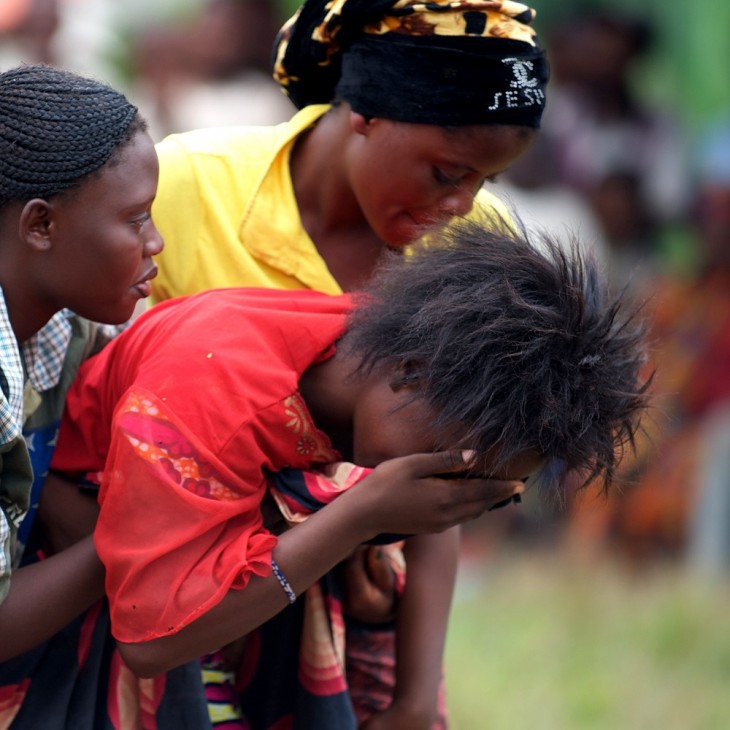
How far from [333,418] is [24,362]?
0.56 metres

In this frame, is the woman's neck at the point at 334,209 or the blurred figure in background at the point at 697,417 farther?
the blurred figure in background at the point at 697,417

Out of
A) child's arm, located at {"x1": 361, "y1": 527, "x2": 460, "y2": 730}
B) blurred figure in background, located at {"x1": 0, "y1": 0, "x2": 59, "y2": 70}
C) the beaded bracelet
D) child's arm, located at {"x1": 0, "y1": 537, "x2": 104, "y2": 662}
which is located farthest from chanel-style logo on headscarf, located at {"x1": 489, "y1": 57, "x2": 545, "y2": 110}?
blurred figure in background, located at {"x1": 0, "y1": 0, "x2": 59, "y2": 70}

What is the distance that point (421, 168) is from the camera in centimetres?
271

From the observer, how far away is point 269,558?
2.24 metres

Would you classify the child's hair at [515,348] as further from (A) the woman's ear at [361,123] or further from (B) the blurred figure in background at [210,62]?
(B) the blurred figure in background at [210,62]

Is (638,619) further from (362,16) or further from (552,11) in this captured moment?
(362,16)

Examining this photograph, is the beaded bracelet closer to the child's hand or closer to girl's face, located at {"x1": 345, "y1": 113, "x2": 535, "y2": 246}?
the child's hand

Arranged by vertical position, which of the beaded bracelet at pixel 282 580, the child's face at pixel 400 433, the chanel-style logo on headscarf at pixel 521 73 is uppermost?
the chanel-style logo on headscarf at pixel 521 73

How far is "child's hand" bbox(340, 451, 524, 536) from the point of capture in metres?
2.24

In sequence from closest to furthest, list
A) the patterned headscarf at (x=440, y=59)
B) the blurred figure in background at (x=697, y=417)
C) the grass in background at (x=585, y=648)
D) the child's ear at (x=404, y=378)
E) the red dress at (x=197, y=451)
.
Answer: the red dress at (x=197, y=451) < the child's ear at (x=404, y=378) < the patterned headscarf at (x=440, y=59) < the grass in background at (x=585, y=648) < the blurred figure in background at (x=697, y=417)

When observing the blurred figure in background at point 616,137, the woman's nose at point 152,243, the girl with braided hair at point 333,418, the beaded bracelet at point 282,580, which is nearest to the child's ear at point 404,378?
the girl with braided hair at point 333,418

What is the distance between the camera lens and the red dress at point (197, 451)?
2164 mm

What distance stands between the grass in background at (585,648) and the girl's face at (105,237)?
10.5ft

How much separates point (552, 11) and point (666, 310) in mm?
1668
